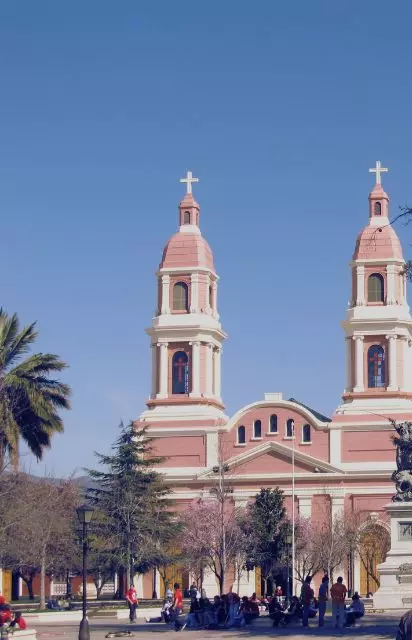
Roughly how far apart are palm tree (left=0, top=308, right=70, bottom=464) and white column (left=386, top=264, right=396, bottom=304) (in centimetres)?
4721

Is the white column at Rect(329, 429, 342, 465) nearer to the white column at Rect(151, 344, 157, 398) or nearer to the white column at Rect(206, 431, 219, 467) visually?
the white column at Rect(206, 431, 219, 467)

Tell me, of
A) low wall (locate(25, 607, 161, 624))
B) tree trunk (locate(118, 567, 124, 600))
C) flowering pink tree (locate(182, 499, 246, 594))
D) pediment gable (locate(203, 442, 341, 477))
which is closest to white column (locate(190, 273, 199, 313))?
pediment gable (locate(203, 442, 341, 477))

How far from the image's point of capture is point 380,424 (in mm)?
95500

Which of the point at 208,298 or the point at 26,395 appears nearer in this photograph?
the point at 26,395

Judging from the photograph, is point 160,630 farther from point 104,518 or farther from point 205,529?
point 205,529

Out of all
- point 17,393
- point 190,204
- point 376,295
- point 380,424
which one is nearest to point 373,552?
point 380,424

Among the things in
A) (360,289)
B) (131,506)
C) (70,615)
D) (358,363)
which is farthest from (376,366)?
(70,615)

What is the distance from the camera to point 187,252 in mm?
97938

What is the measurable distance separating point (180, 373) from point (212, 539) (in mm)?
14982

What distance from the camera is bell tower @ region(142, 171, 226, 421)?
320 ft

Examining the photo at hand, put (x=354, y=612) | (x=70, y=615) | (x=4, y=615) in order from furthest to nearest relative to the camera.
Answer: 1. (x=70, y=615)
2. (x=354, y=612)
3. (x=4, y=615)

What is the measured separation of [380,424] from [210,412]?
1108cm

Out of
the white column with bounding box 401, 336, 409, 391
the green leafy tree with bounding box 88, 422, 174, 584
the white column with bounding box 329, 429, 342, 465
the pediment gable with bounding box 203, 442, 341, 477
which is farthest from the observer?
the white column with bounding box 329, 429, 342, 465

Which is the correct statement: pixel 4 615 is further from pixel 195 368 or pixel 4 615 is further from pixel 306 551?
pixel 195 368
